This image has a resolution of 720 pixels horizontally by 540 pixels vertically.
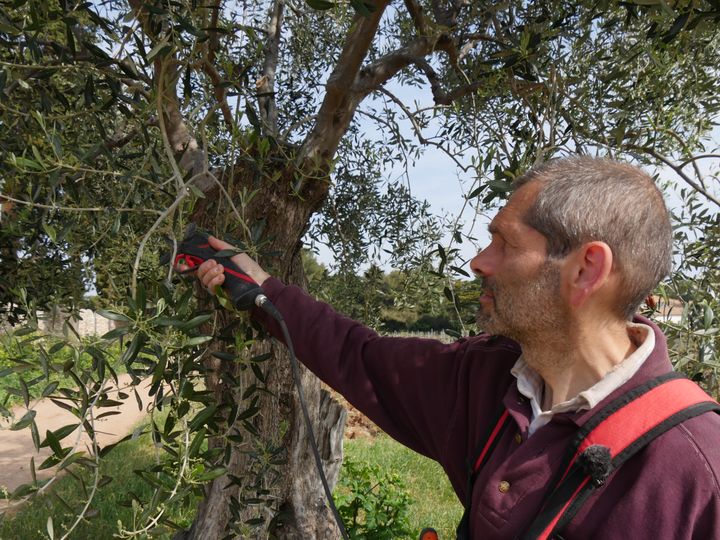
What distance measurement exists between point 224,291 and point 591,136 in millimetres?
1478

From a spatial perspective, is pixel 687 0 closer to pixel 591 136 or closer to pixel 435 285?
pixel 591 136

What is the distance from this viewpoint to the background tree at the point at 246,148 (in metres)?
1.77

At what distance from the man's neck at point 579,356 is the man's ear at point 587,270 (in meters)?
0.10

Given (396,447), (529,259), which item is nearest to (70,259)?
(529,259)

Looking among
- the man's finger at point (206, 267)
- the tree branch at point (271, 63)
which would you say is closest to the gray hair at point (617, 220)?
the man's finger at point (206, 267)

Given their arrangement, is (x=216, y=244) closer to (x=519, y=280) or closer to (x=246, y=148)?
(x=246, y=148)

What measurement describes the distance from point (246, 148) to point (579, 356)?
133cm

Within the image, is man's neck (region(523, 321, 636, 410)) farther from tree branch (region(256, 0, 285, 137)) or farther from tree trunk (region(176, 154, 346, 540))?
tree branch (region(256, 0, 285, 137))

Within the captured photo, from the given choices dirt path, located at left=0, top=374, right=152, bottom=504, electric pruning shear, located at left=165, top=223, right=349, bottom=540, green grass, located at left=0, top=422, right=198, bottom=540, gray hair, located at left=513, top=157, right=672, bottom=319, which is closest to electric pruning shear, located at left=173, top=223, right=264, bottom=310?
electric pruning shear, located at left=165, top=223, right=349, bottom=540

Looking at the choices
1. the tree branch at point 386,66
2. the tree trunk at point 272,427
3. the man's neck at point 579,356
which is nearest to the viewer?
the man's neck at point 579,356

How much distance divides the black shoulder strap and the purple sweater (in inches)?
1.0

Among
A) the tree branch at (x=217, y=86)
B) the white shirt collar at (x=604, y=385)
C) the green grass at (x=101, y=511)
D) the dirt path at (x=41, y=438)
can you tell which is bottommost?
the green grass at (x=101, y=511)

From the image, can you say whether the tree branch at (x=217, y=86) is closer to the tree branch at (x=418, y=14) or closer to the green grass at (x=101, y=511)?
the tree branch at (x=418, y=14)

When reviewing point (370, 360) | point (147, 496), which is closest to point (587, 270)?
point (370, 360)
